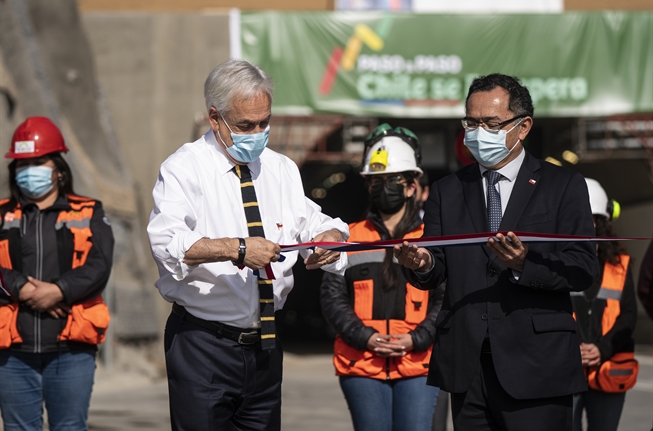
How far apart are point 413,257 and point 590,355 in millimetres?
2359

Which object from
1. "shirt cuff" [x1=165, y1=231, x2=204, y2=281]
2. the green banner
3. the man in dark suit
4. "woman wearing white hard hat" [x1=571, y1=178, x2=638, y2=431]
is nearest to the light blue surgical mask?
the man in dark suit

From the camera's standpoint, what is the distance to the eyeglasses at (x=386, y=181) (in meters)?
5.80

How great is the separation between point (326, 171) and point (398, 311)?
52.0ft

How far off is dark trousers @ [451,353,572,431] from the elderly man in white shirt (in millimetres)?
798

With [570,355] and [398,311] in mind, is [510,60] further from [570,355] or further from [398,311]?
[570,355]

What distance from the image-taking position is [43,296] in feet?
18.2

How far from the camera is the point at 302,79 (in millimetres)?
15844

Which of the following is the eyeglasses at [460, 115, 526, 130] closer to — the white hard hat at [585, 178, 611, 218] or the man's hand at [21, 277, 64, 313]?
the white hard hat at [585, 178, 611, 218]

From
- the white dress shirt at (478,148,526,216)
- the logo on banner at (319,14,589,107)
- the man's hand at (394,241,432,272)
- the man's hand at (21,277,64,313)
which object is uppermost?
the logo on banner at (319,14,589,107)

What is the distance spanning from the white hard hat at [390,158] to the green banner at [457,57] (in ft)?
33.0

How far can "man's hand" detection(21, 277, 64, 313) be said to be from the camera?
18.2 ft

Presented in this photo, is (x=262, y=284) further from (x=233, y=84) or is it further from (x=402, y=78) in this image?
(x=402, y=78)

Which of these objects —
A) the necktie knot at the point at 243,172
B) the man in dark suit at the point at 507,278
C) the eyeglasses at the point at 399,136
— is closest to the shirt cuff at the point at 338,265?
the man in dark suit at the point at 507,278

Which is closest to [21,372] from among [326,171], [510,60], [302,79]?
[302,79]
